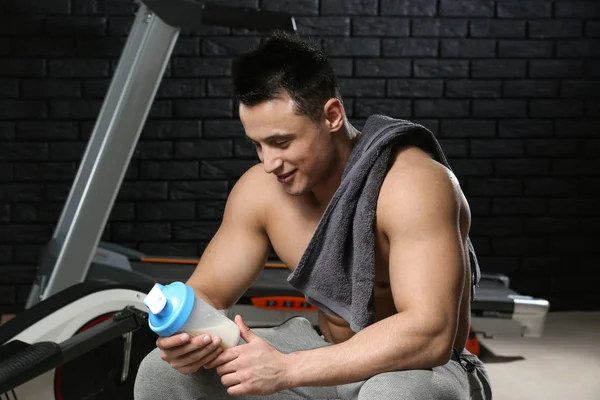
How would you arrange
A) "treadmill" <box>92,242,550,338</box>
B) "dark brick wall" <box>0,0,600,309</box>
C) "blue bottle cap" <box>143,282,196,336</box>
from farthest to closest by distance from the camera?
"dark brick wall" <box>0,0,600,309</box> < "treadmill" <box>92,242,550,338</box> < "blue bottle cap" <box>143,282,196,336</box>

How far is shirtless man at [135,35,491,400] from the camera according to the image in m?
1.31

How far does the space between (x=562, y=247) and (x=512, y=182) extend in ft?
1.29

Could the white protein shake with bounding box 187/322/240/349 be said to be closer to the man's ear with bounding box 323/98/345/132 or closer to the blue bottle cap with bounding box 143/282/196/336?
the blue bottle cap with bounding box 143/282/196/336

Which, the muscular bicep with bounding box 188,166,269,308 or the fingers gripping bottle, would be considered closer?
the fingers gripping bottle

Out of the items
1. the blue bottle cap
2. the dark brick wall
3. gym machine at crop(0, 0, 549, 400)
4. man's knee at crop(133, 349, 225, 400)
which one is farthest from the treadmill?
the blue bottle cap

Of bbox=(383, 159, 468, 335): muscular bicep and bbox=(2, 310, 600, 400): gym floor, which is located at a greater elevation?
bbox=(383, 159, 468, 335): muscular bicep

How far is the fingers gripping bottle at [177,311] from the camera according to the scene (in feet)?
3.98

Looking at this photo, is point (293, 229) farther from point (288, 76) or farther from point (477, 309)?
point (477, 309)

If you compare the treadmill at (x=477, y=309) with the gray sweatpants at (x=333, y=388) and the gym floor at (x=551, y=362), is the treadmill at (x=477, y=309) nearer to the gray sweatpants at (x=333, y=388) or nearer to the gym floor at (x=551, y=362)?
the gym floor at (x=551, y=362)

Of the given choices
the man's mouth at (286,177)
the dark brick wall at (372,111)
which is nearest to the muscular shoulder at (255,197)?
the man's mouth at (286,177)

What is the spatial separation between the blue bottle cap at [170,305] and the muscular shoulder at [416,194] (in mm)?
381

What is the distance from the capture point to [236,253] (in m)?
1.64

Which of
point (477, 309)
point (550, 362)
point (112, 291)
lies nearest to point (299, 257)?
point (112, 291)

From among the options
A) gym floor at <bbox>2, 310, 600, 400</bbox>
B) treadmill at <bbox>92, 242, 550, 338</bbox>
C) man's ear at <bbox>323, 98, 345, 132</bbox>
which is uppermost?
man's ear at <bbox>323, 98, 345, 132</bbox>
